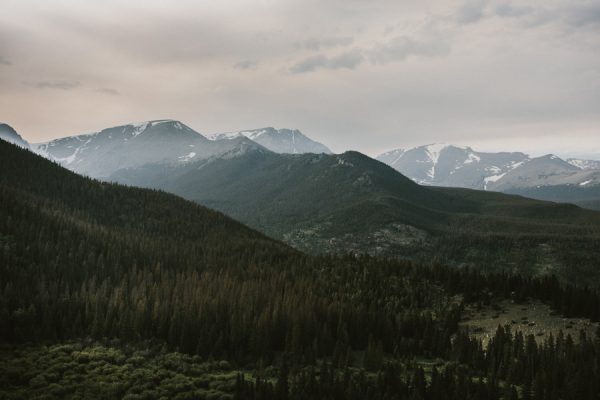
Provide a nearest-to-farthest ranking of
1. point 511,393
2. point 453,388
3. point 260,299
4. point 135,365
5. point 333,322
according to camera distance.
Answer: point 511,393, point 453,388, point 135,365, point 333,322, point 260,299

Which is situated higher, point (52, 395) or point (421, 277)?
point (421, 277)

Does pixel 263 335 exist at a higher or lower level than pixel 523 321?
lower

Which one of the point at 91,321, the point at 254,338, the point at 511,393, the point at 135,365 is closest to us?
the point at 511,393

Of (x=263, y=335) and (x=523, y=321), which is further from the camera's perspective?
(x=523, y=321)

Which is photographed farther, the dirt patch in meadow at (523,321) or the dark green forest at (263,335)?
the dirt patch in meadow at (523,321)

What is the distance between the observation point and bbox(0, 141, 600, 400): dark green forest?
8175 cm

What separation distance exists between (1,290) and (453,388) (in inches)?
4517

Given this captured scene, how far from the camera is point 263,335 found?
359 feet

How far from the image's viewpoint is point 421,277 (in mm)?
171750

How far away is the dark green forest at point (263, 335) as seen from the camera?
81750mm

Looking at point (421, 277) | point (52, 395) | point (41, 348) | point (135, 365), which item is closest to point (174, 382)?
point (135, 365)

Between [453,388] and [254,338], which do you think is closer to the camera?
Answer: [453,388]

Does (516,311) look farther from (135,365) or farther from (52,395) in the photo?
(52,395)

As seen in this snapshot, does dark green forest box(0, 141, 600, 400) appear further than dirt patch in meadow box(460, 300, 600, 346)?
No
